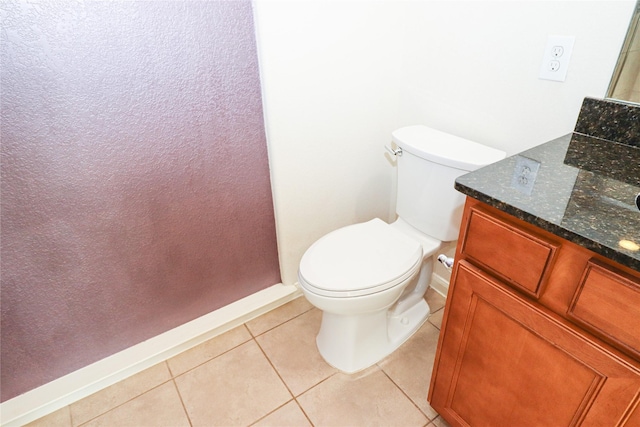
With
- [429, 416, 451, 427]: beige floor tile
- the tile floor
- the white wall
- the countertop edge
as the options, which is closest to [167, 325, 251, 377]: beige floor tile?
the tile floor

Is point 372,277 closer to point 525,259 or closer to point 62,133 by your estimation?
point 525,259

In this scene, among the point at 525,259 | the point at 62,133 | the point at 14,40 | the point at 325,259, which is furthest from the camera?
the point at 325,259

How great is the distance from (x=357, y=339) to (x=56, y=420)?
1.09 metres

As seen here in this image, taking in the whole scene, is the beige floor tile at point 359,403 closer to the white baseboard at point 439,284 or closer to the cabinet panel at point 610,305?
the white baseboard at point 439,284

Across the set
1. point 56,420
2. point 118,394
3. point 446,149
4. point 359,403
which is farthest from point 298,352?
point 446,149

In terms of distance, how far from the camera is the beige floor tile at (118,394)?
1326 mm

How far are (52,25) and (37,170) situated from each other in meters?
0.40

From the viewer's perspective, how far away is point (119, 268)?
133 centimetres

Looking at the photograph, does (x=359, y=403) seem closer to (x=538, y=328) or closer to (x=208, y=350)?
(x=208, y=350)

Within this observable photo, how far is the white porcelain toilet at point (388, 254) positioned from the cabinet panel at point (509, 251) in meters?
0.43

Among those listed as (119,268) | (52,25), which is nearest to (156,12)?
(52,25)

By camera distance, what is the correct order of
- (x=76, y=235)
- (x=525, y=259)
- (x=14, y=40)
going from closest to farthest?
(x=525, y=259), (x=14, y=40), (x=76, y=235)

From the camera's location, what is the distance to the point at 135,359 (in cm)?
145

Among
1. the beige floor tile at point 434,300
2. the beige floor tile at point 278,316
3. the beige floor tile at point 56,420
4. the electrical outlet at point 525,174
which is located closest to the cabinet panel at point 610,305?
the electrical outlet at point 525,174
